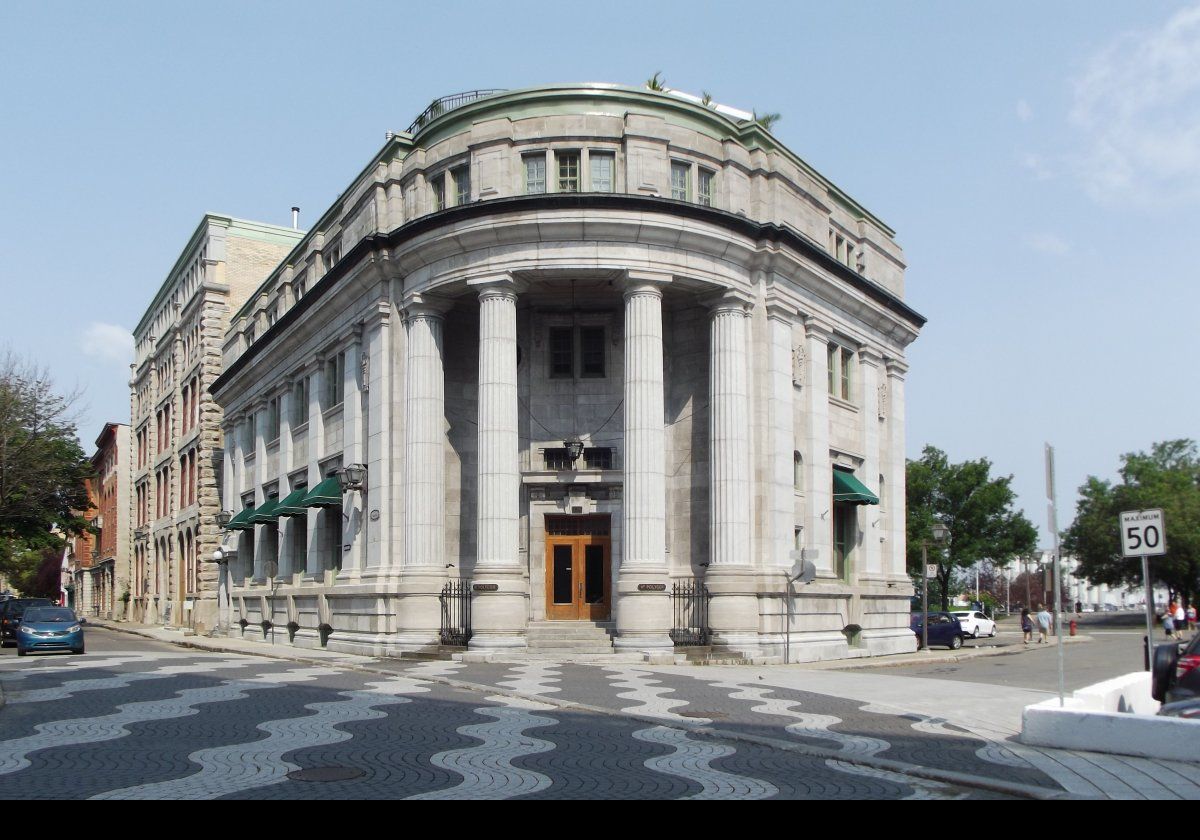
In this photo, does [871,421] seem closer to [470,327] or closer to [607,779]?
[470,327]

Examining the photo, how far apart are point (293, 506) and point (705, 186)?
17.4m

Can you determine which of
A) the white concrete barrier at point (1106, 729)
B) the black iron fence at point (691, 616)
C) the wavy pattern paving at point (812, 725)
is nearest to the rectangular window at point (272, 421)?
the black iron fence at point (691, 616)

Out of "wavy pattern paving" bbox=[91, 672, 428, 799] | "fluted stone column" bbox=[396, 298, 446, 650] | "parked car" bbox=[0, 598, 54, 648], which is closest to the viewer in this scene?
"wavy pattern paving" bbox=[91, 672, 428, 799]

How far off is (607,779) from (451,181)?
23.1 metres

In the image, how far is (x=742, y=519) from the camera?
2912 cm

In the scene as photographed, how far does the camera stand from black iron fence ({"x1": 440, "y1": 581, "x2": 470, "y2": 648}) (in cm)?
2922

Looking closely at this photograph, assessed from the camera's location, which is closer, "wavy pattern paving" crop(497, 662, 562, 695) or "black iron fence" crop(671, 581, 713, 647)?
"wavy pattern paving" crop(497, 662, 562, 695)

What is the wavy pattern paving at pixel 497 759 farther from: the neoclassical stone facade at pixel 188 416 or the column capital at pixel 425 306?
the neoclassical stone facade at pixel 188 416

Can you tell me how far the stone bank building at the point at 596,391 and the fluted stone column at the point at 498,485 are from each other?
6cm

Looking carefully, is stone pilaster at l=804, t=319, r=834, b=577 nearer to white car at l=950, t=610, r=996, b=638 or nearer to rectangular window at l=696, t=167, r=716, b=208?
rectangular window at l=696, t=167, r=716, b=208

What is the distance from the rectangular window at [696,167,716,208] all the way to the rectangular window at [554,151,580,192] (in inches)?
136

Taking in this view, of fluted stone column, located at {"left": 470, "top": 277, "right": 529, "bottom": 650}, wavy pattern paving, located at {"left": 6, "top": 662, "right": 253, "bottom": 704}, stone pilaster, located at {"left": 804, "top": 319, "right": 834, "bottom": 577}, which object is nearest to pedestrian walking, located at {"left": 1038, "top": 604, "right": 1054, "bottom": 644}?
stone pilaster, located at {"left": 804, "top": 319, "right": 834, "bottom": 577}

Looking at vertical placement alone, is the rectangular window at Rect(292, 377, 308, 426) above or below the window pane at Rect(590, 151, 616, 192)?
below
